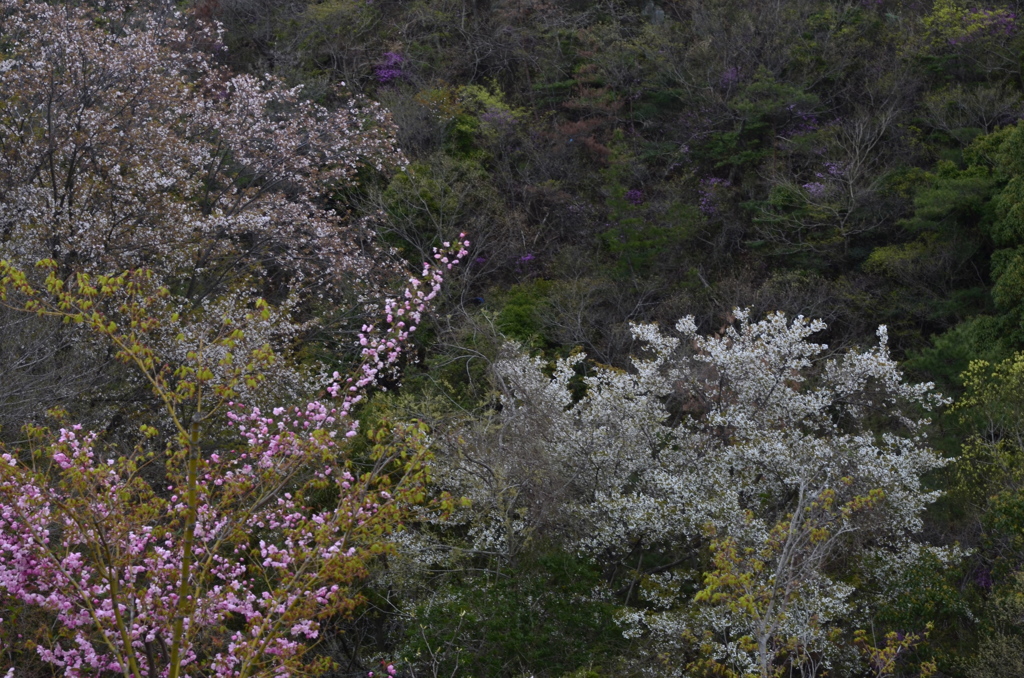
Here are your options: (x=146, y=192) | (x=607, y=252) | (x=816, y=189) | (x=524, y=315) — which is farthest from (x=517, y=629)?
(x=816, y=189)

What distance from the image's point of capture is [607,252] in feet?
66.6

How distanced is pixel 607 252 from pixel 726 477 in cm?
1044

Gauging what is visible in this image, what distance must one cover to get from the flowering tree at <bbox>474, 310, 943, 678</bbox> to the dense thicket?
0.09 m

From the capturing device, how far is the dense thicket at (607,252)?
9.47 metres

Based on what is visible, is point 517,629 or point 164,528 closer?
point 164,528

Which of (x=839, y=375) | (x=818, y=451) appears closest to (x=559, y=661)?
(x=818, y=451)

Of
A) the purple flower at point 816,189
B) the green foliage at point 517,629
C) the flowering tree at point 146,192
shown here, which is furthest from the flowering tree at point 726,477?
the purple flower at point 816,189

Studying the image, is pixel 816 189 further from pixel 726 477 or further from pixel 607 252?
pixel 726 477

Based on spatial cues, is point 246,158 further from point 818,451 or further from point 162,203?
point 818,451

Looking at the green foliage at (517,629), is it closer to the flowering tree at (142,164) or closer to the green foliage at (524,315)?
the flowering tree at (142,164)

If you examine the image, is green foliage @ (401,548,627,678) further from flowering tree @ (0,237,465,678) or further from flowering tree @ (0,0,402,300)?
flowering tree @ (0,0,402,300)

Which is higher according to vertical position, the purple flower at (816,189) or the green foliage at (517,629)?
the purple flower at (816,189)

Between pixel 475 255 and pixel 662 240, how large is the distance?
4.21 m

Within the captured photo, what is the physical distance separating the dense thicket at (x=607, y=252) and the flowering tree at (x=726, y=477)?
9 centimetres
